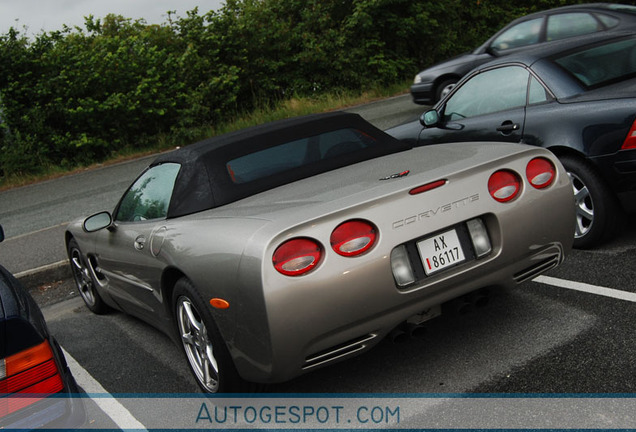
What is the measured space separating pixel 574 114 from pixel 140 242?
3170mm

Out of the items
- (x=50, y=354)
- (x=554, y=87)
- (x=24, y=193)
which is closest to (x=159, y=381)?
(x=50, y=354)

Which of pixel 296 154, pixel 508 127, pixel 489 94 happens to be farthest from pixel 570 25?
pixel 296 154

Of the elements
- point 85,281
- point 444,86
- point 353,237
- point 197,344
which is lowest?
point 444,86

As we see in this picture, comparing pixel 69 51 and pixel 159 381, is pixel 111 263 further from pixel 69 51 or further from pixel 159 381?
pixel 69 51

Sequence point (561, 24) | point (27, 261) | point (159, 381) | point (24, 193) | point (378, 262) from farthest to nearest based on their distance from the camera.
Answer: point (24, 193), point (561, 24), point (27, 261), point (159, 381), point (378, 262)

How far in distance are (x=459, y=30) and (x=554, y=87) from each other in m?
20.0

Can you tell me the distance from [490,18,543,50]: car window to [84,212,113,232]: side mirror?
8.66 m

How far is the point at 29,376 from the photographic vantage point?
8.72 ft

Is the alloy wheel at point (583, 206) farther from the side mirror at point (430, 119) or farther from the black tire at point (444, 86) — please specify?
the black tire at point (444, 86)

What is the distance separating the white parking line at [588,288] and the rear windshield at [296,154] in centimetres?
153

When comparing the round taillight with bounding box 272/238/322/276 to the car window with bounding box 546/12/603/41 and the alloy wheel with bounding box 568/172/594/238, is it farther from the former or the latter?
the car window with bounding box 546/12/603/41

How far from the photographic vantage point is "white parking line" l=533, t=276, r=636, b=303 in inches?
171

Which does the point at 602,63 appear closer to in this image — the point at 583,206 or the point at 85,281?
the point at 583,206

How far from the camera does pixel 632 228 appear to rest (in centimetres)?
560
